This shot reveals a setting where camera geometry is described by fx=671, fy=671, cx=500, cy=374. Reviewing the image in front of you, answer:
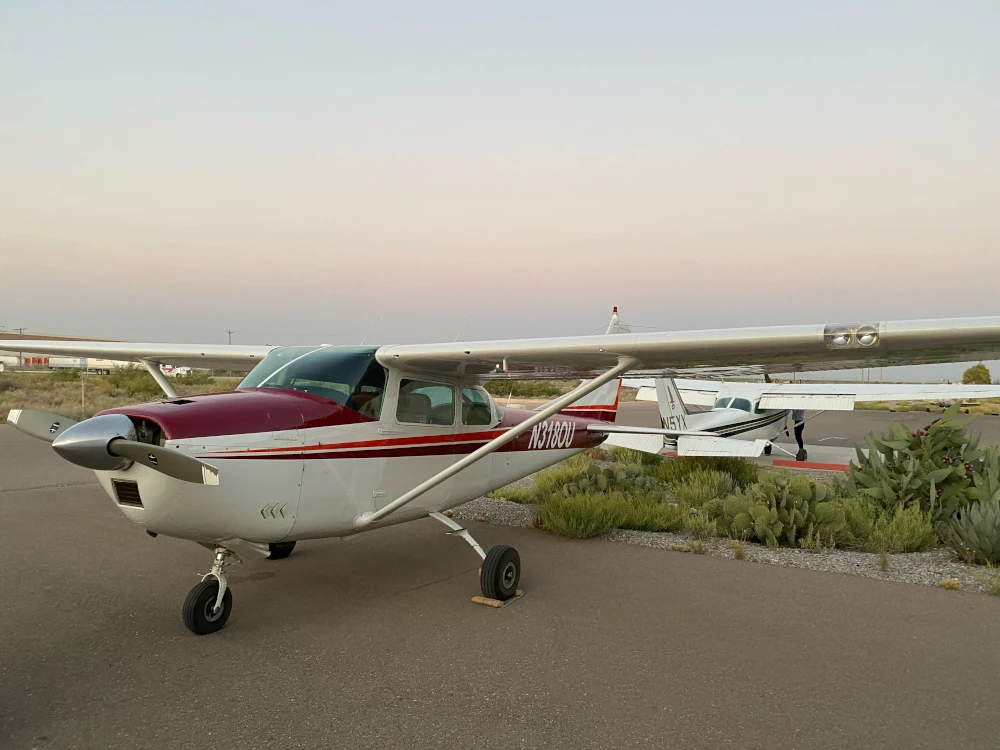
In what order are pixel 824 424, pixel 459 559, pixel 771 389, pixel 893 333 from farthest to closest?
pixel 824 424 → pixel 771 389 → pixel 459 559 → pixel 893 333

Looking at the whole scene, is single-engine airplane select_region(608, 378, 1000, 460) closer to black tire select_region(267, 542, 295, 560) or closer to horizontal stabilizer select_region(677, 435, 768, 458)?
horizontal stabilizer select_region(677, 435, 768, 458)

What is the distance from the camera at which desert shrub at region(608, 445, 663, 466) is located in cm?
1232

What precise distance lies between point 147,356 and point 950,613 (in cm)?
803

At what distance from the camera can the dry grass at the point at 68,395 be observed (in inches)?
909

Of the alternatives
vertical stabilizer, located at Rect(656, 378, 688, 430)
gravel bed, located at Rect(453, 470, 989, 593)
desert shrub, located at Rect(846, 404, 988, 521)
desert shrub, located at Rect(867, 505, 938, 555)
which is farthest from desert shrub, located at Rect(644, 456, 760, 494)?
desert shrub, located at Rect(867, 505, 938, 555)

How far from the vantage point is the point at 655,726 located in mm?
3408

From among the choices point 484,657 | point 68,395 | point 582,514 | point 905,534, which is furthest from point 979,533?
point 68,395

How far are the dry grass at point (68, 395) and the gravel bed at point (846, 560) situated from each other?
56.9ft

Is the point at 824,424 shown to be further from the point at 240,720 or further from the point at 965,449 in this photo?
the point at 240,720

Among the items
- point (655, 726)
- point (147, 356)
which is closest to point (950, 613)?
point (655, 726)

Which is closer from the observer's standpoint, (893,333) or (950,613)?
(893,333)

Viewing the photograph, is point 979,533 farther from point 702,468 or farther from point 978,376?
point 978,376

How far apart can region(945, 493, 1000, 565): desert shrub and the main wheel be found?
4.53 metres

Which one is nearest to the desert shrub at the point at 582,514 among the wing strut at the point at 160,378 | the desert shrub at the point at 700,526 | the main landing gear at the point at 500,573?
the desert shrub at the point at 700,526
